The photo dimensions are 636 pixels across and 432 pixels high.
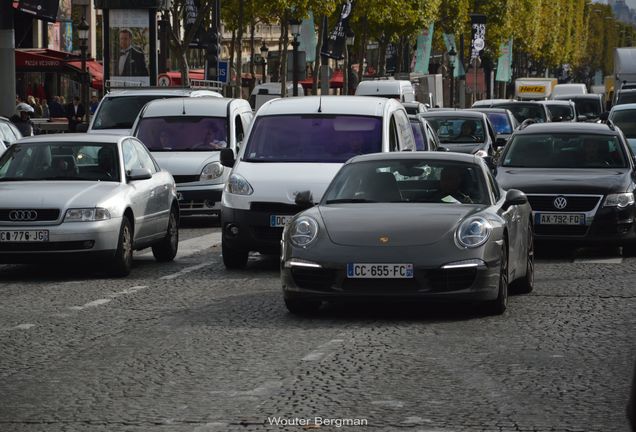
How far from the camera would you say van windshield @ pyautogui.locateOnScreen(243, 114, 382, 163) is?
1733 cm

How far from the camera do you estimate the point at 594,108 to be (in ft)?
190

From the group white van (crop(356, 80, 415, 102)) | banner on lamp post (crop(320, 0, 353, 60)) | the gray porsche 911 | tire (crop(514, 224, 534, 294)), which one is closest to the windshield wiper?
the gray porsche 911

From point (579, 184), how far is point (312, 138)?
9.40ft

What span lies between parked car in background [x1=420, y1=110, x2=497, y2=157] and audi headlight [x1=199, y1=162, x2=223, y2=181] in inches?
257

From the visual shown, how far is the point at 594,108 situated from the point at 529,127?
126ft

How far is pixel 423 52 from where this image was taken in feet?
251

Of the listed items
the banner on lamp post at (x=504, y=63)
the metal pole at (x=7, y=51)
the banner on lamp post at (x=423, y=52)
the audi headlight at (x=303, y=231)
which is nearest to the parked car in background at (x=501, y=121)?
the metal pole at (x=7, y=51)

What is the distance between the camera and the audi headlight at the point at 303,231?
39.7 feet

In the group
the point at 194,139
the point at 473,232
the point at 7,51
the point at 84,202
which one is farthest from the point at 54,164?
the point at 7,51

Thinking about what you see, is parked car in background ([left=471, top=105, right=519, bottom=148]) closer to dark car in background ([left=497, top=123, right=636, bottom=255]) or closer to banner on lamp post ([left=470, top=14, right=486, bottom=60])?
dark car in background ([left=497, top=123, right=636, bottom=255])

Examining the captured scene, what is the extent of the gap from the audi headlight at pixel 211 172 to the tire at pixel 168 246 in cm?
556

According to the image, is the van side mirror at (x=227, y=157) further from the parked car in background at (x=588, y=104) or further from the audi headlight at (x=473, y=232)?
the parked car in background at (x=588, y=104)

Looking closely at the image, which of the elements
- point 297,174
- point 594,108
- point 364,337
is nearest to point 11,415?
point 364,337

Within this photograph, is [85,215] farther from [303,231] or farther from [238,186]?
[303,231]
